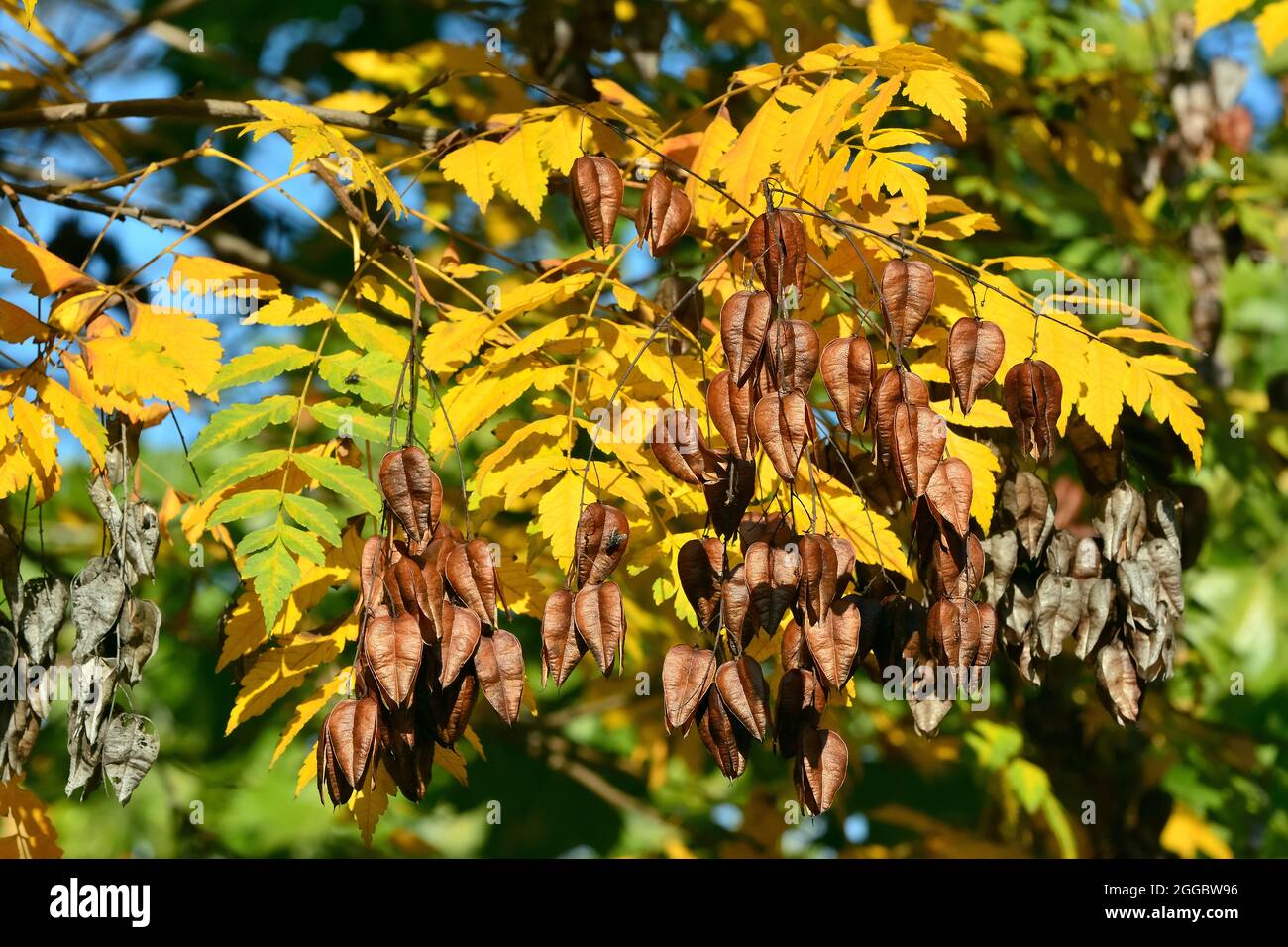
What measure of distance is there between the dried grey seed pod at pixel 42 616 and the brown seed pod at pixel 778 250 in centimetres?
141

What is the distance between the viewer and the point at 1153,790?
4.30 m

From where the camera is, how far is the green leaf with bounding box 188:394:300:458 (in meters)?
2.49

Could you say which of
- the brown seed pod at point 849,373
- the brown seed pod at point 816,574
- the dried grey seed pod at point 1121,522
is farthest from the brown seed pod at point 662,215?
the dried grey seed pod at point 1121,522

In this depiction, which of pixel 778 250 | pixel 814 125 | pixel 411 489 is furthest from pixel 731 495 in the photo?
pixel 814 125

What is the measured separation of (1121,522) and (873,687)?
337 cm

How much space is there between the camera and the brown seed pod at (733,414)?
2.17 metres

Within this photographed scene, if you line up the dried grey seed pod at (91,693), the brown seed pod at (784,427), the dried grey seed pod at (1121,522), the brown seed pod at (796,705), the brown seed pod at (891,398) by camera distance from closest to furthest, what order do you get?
the brown seed pod at (784,427), the brown seed pod at (891,398), the brown seed pod at (796,705), the dried grey seed pod at (91,693), the dried grey seed pod at (1121,522)

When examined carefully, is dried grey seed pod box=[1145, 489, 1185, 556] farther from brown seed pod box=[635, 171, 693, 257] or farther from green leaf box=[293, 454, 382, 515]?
green leaf box=[293, 454, 382, 515]

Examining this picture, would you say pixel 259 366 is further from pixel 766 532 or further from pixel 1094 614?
pixel 1094 614

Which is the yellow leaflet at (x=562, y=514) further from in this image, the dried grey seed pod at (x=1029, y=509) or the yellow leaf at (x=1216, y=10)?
the yellow leaf at (x=1216, y=10)

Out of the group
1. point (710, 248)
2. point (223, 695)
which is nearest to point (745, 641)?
point (710, 248)

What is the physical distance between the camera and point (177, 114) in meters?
2.97

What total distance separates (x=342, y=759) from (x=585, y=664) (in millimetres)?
2684
